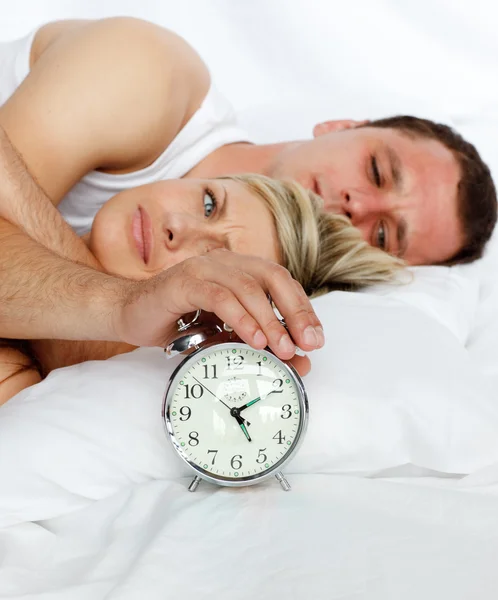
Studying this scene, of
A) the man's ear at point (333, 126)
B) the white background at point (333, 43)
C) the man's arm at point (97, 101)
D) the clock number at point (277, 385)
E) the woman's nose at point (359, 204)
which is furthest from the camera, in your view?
the white background at point (333, 43)

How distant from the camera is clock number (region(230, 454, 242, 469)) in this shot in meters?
1.31

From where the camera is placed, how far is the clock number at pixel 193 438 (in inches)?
51.5

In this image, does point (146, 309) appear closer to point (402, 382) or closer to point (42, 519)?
point (42, 519)

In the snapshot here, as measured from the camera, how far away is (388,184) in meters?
2.42

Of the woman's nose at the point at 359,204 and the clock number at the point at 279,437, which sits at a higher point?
the clock number at the point at 279,437

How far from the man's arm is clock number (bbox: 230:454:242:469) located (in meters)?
1.11

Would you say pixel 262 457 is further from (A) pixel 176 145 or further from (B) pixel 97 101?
(A) pixel 176 145

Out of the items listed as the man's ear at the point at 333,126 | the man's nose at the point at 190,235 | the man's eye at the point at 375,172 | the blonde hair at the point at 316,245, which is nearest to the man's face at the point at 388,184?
the man's eye at the point at 375,172

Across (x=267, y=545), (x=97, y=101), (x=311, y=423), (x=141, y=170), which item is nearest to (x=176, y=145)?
(x=141, y=170)

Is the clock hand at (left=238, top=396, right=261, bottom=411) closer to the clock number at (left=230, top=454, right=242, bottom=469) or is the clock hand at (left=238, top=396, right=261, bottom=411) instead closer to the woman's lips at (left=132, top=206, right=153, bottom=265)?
the clock number at (left=230, top=454, right=242, bottom=469)

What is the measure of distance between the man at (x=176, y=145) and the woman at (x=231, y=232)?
239 mm

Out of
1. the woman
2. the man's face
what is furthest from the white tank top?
the woman

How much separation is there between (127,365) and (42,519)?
337 mm

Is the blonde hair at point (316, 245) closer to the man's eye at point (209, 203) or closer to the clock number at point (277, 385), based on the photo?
the man's eye at point (209, 203)
